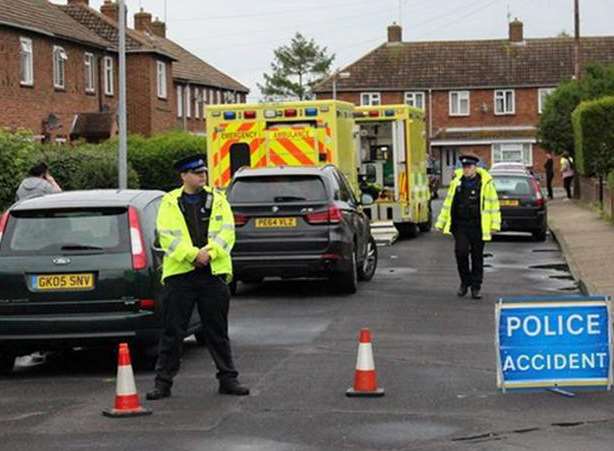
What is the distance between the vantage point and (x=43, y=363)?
12883 millimetres

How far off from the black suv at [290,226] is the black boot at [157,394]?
7.52 m

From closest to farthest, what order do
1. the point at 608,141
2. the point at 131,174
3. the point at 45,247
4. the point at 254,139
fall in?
the point at 45,247 → the point at 254,139 → the point at 131,174 → the point at 608,141

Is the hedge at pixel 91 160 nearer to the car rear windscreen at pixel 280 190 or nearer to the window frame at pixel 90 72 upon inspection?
the window frame at pixel 90 72

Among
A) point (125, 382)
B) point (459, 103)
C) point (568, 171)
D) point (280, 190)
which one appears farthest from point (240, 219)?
point (459, 103)

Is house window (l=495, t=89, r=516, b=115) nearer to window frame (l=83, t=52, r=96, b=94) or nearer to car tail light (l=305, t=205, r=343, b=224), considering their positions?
window frame (l=83, t=52, r=96, b=94)

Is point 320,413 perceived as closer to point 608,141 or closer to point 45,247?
point 45,247

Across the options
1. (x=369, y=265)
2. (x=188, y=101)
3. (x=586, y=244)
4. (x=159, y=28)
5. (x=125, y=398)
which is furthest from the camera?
(x=159, y=28)

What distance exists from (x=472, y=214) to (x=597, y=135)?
77.6 feet

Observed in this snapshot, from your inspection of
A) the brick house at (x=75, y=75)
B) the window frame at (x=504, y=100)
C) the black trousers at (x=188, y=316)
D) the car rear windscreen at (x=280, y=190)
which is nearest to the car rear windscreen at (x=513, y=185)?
the car rear windscreen at (x=280, y=190)

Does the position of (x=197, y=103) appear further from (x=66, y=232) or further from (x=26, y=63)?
(x=66, y=232)

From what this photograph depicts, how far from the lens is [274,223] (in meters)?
17.9

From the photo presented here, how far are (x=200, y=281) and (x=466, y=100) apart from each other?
69.7 m

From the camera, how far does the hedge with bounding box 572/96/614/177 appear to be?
131ft

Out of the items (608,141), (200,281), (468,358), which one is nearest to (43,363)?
(200,281)
